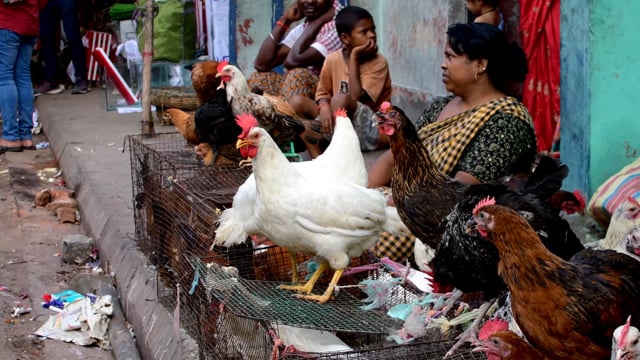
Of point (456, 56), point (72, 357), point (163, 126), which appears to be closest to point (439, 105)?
point (456, 56)

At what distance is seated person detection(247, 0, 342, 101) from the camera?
768 cm

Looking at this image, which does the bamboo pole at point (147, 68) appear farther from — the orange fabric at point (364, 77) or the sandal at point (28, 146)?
the sandal at point (28, 146)

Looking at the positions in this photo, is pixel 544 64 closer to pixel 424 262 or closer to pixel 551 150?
pixel 551 150

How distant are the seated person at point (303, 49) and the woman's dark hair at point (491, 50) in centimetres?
295

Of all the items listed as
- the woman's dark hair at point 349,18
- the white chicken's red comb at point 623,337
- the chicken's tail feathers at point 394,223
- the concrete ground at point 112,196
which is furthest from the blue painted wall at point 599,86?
the white chicken's red comb at point 623,337

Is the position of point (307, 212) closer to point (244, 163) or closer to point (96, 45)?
point (244, 163)

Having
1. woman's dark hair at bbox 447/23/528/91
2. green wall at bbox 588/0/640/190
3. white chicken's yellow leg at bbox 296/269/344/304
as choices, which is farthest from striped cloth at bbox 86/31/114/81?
white chicken's yellow leg at bbox 296/269/344/304

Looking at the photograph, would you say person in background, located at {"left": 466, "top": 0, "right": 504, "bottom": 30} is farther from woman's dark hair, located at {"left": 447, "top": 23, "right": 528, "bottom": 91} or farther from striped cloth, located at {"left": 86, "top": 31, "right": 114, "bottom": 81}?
striped cloth, located at {"left": 86, "top": 31, "right": 114, "bottom": 81}

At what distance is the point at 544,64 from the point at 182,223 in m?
3.00

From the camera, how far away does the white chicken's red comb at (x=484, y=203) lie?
3.24 metres

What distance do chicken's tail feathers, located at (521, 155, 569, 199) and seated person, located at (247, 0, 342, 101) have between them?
3.68m

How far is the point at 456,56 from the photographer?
4.77 meters

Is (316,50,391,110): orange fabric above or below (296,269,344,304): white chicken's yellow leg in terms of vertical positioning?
above

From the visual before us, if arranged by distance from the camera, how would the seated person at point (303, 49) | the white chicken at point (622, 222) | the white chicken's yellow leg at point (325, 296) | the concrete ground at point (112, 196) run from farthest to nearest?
the seated person at point (303, 49) < the concrete ground at point (112, 196) < the white chicken's yellow leg at point (325, 296) < the white chicken at point (622, 222)
